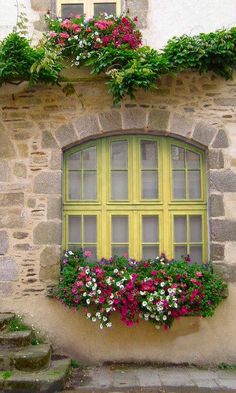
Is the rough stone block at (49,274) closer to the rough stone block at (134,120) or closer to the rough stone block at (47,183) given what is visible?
the rough stone block at (47,183)

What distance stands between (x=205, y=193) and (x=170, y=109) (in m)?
1.07

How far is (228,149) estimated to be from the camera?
543cm

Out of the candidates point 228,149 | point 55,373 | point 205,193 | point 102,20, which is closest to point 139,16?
point 102,20

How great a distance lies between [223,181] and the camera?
5383 mm

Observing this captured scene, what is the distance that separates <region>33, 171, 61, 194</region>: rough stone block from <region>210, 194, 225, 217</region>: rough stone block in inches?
69.2

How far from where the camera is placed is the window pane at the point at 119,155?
5609 millimetres

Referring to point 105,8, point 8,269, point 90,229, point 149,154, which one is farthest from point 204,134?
point 8,269

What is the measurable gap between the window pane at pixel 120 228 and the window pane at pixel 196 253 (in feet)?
2.55

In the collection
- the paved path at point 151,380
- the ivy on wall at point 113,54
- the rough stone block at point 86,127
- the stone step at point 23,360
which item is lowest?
the paved path at point 151,380

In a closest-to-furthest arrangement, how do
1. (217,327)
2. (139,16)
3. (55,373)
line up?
(55,373), (217,327), (139,16)

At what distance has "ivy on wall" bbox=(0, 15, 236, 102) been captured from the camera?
5066 millimetres

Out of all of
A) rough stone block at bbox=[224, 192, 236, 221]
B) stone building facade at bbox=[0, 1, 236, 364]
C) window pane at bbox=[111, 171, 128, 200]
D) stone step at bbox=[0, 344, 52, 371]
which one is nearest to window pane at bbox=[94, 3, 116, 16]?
stone building facade at bbox=[0, 1, 236, 364]

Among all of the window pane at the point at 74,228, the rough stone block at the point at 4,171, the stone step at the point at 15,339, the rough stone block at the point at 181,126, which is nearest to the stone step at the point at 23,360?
the stone step at the point at 15,339

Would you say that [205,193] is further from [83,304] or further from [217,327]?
[83,304]
